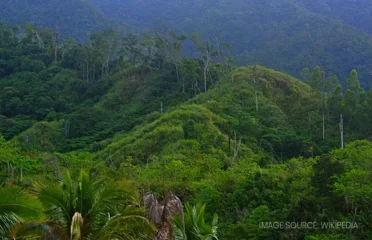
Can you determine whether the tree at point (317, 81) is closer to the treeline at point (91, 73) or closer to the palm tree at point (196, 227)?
the treeline at point (91, 73)

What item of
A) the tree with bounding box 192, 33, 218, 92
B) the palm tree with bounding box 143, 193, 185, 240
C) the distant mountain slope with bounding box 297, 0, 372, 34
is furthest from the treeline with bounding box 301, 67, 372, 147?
the distant mountain slope with bounding box 297, 0, 372, 34

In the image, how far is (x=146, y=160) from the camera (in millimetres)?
36906

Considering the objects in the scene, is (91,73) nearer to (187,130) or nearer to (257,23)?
(187,130)

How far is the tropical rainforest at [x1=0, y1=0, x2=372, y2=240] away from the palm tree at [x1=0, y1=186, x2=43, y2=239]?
0.02 meters

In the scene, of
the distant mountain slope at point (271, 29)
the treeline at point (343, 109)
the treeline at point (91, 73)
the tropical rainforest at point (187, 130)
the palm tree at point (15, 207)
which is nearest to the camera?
the palm tree at point (15, 207)

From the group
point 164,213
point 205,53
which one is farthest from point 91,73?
point 164,213

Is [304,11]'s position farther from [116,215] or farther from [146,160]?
[116,215]

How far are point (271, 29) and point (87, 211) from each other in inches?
3746

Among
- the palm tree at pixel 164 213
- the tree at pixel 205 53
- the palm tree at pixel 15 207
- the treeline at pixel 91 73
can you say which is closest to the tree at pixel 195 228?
the palm tree at pixel 164 213

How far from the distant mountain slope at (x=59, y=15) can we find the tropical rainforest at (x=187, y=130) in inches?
17.3

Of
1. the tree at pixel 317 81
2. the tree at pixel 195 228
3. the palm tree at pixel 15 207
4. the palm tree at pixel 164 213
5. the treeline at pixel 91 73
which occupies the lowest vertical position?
the treeline at pixel 91 73

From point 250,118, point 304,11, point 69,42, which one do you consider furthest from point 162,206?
point 304,11

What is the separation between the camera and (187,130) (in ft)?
130

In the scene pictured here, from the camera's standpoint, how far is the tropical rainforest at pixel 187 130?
9.28 meters
